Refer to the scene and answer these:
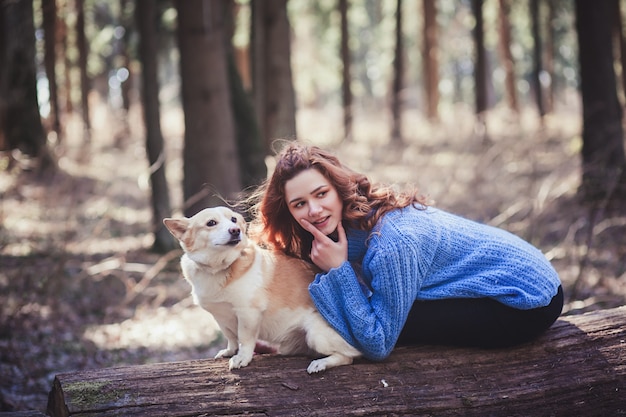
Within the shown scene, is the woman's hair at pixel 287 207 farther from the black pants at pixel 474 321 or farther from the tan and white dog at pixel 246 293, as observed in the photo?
the black pants at pixel 474 321

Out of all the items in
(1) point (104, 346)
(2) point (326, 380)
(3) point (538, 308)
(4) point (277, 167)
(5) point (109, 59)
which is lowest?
(1) point (104, 346)

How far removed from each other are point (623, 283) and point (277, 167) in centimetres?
488

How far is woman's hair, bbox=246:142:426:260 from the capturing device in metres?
3.42

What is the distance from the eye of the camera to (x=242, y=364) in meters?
3.21

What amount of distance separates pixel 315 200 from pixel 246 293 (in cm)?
63

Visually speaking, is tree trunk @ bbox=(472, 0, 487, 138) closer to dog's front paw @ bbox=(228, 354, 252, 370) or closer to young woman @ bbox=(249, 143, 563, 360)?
young woman @ bbox=(249, 143, 563, 360)

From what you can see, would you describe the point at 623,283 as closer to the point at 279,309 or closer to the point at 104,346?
the point at 279,309

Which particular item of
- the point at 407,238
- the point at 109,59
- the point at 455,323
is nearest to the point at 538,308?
the point at 455,323

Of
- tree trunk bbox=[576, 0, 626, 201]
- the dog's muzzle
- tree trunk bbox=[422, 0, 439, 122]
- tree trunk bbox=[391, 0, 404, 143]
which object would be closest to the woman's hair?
the dog's muzzle

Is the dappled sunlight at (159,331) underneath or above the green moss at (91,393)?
underneath

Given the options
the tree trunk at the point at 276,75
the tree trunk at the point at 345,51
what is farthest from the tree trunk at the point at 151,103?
the tree trunk at the point at 345,51

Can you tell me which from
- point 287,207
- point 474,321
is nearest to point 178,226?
point 287,207

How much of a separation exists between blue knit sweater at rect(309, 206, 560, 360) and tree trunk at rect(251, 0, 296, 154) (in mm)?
7732

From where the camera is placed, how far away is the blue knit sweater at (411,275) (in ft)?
10.3
